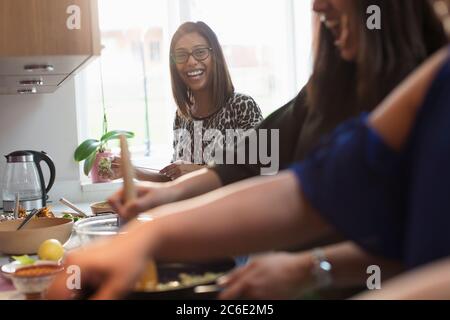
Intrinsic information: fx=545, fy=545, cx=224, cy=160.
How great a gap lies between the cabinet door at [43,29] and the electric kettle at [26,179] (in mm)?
402

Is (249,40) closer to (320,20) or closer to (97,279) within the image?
(320,20)

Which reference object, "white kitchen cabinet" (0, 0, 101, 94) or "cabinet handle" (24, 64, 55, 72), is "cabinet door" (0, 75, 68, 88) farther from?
"white kitchen cabinet" (0, 0, 101, 94)

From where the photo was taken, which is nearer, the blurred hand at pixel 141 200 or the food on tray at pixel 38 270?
the blurred hand at pixel 141 200

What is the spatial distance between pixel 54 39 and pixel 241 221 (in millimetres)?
557

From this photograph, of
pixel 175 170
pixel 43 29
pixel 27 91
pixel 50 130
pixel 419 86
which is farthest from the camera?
pixel 50 130

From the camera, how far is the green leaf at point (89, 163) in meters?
1.33

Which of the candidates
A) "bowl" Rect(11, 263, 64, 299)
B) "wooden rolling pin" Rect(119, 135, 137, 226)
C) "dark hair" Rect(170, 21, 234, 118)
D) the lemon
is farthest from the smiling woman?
"wooden rolling pin" Rect(119, 135, 137, 226)

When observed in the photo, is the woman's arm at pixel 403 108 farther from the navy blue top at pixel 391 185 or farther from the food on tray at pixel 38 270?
the food on tray at pixel 38 270

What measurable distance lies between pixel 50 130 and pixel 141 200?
1.16 m

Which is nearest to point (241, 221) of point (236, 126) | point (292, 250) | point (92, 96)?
point (292, 250)

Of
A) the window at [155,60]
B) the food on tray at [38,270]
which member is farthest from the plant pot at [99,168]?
the food on tray at [38,270]

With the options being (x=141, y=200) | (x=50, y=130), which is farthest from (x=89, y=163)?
(x=141, y=200)

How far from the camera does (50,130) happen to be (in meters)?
1.40

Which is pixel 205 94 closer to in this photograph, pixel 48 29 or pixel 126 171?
pixel 48 29
